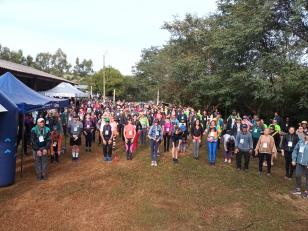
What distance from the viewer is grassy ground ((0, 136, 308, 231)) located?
6.93 meters

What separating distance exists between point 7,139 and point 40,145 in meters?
0.85

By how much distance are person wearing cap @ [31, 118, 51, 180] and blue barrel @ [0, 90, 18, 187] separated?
1.74ft

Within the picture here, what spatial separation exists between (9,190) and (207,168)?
631 cm

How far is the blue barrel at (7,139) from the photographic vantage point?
28.7 ft

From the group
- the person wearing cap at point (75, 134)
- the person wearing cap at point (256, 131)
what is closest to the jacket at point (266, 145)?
the person wearing cap at point (256, 131)

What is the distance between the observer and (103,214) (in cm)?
726

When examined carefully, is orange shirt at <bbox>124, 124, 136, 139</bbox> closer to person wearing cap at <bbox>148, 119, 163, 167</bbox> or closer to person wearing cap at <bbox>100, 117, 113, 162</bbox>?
person wearing cap at <bbox>100, 117, 113, 162</bbox>

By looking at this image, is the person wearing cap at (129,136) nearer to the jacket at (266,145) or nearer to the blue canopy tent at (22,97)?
the blue canopy tent at (22,97)

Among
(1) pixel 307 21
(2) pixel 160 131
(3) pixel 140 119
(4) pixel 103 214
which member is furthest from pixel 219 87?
(4) pixel 103 214

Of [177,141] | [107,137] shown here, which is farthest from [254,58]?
[107,137]

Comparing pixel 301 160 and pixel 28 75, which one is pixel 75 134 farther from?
pixel 28 75

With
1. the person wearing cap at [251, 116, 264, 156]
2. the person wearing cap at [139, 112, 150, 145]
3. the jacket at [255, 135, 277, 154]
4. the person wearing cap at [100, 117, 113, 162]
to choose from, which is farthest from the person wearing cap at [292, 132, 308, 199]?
the person wearing cap at [139, 112, 150, 145]

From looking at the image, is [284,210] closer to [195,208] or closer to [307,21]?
[195,208]

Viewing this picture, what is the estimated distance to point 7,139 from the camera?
886cm
